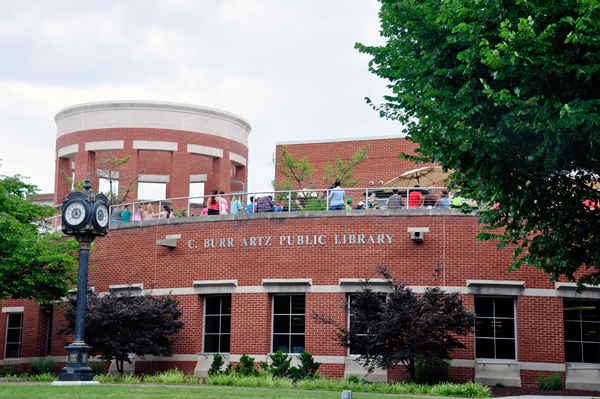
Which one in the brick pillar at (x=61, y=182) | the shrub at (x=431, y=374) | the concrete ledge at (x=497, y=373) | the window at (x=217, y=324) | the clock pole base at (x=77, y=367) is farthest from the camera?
the brick pillar at (x=61, y=182)

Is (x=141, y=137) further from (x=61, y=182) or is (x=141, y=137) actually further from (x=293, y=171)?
(x=293, y=171)

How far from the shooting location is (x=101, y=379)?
20.6m

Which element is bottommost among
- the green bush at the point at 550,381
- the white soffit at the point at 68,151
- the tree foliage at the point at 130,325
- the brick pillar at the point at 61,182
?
the green bush at the point at 550,381

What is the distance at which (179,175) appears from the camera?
123ft

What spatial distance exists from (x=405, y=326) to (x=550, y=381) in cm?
476

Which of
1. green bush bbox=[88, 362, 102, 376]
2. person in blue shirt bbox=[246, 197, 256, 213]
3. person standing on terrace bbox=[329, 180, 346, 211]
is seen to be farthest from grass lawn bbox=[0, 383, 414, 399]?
green bush bbox=[88, 362, 102, 376]

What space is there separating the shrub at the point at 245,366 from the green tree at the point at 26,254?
21.1ft

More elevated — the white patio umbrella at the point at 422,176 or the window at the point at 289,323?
the white patio umbrella at the point at 422,176

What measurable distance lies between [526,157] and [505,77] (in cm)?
154

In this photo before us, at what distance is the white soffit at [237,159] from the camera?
1577 inches

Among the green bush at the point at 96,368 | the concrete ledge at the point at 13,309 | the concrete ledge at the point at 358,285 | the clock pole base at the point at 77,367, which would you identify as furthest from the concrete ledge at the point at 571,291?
the concrete ledge at the point at 13,309

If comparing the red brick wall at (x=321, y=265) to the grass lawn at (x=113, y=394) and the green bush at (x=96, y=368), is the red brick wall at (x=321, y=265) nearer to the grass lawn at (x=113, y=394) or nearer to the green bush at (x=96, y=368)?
the green bush at (x=96, y=368)

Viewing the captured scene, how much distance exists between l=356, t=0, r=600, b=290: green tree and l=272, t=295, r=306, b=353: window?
32.1 ft

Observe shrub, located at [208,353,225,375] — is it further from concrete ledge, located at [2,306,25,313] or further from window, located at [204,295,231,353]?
concrete ledge, located at [2,306,25,313]
